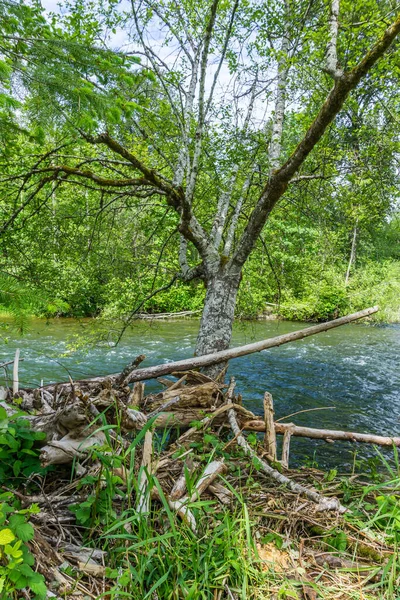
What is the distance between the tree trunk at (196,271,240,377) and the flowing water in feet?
5.13

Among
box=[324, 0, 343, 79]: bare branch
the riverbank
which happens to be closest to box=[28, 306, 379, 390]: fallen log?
the riverbank

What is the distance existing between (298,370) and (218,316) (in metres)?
5.03

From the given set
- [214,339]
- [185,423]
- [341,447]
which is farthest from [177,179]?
[341,447]

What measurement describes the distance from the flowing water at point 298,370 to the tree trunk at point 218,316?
5.13 ft

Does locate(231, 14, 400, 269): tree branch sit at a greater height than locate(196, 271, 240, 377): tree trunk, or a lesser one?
greater

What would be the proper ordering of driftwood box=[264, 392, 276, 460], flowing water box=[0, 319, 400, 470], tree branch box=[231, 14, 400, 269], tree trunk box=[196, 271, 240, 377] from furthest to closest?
flowing water box=[0, 319, 400, 470] < tree trunk box=[196, 271, 240, 377] < driftwood box=[264, 392, 276, 460] < tree branch box=[231, 14, 400, 269]

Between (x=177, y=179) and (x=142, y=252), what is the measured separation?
2.24m

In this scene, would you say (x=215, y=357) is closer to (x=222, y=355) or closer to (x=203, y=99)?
(x=222, y=355)

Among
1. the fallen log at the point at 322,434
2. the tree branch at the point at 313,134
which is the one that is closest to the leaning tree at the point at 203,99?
the tree branch at the point at 313,134

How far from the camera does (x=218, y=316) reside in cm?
440

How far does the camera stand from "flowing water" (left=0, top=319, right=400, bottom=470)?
533cm

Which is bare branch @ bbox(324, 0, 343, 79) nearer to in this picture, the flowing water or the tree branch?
the tree branch

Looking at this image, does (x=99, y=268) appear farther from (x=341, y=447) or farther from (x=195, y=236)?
(x=341, y=447)

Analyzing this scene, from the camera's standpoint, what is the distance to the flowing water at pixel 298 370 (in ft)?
17.5
